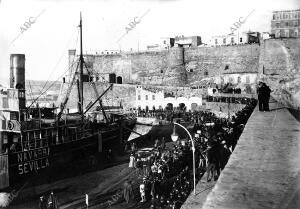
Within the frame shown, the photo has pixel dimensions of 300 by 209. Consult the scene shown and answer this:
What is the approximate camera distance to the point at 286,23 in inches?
1876

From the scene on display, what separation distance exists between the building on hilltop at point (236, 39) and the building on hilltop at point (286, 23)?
385 cm

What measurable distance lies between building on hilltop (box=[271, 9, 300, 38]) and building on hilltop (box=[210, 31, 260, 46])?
3.85 m

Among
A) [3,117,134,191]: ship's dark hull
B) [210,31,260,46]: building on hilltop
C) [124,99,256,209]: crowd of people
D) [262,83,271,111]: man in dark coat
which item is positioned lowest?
[3,117,134,191]: ship's dark hull

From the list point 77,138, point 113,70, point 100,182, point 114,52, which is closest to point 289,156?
point 100,182

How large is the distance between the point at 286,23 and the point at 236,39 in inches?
279

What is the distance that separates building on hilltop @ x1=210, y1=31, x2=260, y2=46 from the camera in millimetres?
51188

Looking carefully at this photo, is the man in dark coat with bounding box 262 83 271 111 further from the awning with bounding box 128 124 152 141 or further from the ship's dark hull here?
the awning with bounding box 128 124 152 141

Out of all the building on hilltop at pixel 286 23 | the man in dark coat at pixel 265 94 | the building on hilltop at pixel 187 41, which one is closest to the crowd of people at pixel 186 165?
the man in dark coat at pixel 265 94

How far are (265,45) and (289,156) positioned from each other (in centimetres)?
4168

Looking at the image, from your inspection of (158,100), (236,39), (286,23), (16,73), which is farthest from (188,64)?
(16,73)

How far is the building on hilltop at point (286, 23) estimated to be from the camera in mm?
47156

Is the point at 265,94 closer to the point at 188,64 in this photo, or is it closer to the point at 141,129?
the point at 141,129

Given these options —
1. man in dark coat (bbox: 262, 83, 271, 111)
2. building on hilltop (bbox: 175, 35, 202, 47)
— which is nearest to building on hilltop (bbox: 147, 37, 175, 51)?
building on hilltop (bbox: 175, 35, 202, 47)

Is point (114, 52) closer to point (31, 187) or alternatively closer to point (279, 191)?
point (31, 187)
